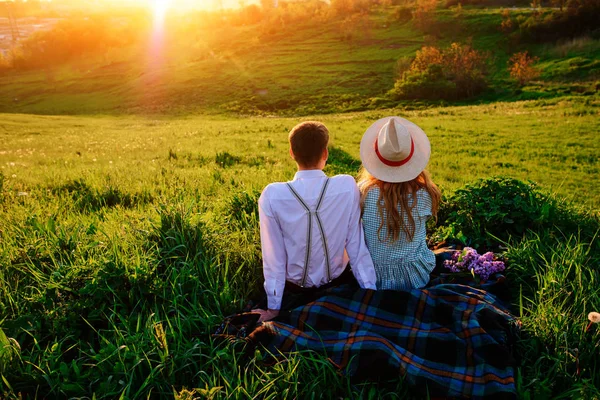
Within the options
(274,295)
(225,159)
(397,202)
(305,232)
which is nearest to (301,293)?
(274,295)

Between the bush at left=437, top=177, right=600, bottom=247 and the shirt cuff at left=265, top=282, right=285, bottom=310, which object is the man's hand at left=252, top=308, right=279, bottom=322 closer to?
the shirt cuff at left=265, top=282, right=285, bottom=310

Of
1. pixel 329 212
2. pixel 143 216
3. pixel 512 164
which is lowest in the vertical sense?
pixel 512 164

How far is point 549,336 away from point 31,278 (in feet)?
14.7

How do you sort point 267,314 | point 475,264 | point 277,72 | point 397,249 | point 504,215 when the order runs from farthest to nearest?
point 277,72 < point 504,215 < point 475,264 < point 397,249 < point 267,314

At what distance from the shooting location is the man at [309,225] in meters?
3.44

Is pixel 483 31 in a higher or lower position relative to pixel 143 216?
higher

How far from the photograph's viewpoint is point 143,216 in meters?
4.71

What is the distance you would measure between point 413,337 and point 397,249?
3.22 ft

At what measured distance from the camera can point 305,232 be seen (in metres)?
3.52

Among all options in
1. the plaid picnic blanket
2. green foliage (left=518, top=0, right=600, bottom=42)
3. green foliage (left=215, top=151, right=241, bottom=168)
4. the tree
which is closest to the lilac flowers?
the plaid picnic blanket

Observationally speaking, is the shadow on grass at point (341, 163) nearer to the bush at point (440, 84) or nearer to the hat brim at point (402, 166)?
the hat brim at point (402, 166)

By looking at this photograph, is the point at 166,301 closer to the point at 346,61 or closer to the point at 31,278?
the point at 31,278

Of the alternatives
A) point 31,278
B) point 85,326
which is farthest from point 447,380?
point 31,278

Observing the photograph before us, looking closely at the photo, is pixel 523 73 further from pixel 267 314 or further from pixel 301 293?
pixel 267 314
